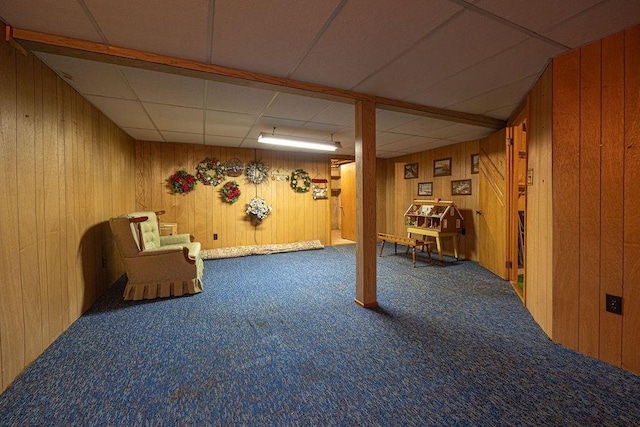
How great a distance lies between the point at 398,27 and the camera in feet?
5.80

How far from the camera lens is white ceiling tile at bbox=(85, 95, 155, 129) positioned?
9.91ft

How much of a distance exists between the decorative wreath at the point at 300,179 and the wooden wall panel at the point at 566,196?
4.70m

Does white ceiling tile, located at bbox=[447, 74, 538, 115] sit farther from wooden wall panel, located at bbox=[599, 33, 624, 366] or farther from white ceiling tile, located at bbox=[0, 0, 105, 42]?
white ceiling tile, located at bbox=[0, 0, 105, 42]

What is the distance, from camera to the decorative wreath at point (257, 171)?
5777mm

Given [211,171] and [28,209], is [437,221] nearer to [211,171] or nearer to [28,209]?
[211,171]

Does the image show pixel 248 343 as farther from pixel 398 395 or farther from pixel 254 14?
pixel 254 14

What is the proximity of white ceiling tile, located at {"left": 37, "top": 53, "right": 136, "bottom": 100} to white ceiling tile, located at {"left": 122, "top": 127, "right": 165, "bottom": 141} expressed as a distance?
1.57m

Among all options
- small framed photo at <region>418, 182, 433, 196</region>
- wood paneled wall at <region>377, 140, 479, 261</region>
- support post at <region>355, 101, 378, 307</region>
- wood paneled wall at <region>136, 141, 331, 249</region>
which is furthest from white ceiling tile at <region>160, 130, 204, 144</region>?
small framed photo at <region>418, 182, 433, 196</region>

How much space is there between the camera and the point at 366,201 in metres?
2.86

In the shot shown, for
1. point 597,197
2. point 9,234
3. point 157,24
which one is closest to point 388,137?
point 597,197

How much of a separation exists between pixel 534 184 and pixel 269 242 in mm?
4788

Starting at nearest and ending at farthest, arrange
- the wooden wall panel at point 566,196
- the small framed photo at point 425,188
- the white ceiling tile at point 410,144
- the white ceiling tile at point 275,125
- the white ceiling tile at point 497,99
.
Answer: the wooden wall panel at point 566,196
the white ceiling tile at point 497,99
the white ceiling tile at point 275,125
the white ceiling tile at point 410,144
the small framed photo at point 425,188

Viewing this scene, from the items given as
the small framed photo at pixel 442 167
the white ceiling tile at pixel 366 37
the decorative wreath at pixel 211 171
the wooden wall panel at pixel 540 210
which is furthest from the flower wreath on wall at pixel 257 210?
the wooden wall panel at pixel 540 210

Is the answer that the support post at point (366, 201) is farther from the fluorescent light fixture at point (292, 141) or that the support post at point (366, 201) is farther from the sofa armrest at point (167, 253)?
the sofa armrest at point (167, 253)
